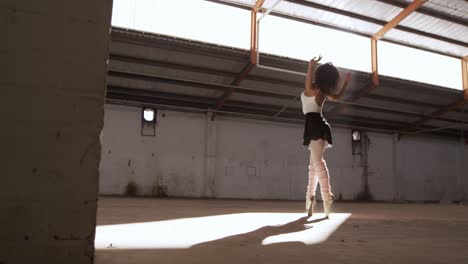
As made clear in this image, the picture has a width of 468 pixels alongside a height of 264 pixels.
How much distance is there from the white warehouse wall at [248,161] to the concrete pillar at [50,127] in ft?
29.8

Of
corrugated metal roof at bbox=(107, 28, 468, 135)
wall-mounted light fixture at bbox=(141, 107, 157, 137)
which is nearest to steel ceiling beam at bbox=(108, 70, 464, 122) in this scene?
corrugated metal roof at bbox=(107, 28, 468, 135)

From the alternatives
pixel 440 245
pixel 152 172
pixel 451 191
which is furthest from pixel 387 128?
pixel 440 245

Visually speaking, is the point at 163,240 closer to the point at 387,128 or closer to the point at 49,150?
the point at 49,150

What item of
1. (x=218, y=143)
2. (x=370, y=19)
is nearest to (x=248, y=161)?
(x=218, y=143)

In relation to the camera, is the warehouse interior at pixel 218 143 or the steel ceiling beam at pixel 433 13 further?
the steel ceiling beam at pixel 433 13

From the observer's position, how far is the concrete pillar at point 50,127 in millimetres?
1119

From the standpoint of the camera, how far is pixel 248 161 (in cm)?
1134

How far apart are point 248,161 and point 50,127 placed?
404 inches

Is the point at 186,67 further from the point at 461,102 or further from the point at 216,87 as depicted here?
the point at 461,102

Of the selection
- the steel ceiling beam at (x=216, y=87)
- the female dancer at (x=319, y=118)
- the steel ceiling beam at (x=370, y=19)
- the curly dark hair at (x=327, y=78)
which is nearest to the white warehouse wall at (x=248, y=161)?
the steel ceiling beam at (x=216, y=87)

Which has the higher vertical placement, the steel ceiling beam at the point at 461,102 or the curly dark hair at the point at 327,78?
the steel ceiling beam at the point at 461,102

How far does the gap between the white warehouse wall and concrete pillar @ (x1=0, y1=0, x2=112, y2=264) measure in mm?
9094

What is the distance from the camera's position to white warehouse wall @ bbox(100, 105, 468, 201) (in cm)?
1026

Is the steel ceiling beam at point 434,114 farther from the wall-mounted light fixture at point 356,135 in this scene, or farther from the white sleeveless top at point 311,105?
the white sleeveless top at point 311,105
